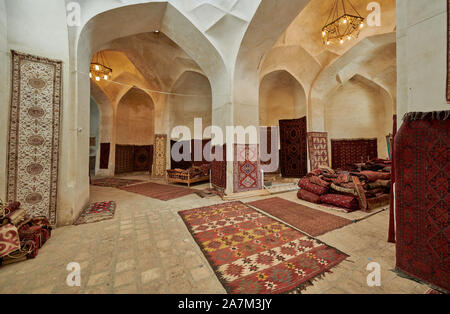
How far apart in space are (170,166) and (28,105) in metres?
6.76

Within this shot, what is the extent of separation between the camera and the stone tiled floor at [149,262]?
5.47ft

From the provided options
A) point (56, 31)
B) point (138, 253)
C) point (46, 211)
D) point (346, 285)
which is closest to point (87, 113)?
point (56, 31)

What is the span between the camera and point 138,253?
7.47ft

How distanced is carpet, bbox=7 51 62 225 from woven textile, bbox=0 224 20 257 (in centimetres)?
116

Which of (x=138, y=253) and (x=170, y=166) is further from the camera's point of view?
(x=170, y=166)

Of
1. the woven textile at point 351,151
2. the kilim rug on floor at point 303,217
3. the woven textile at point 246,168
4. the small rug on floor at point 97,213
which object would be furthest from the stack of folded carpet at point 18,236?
the woven textile at point 351,151

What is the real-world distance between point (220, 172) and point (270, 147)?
4.70m

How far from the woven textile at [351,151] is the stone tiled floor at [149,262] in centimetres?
687

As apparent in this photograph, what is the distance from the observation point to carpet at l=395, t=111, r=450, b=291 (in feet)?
5.09

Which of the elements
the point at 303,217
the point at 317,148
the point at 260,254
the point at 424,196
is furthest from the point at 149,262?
the point at 317,148

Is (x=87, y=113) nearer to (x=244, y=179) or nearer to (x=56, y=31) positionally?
(x=56, y=31)

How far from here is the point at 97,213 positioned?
376 cm
